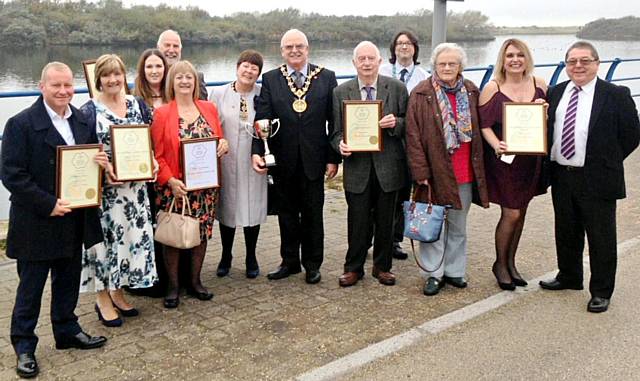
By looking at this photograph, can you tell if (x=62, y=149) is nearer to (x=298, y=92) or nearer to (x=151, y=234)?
(x=151, y=234)

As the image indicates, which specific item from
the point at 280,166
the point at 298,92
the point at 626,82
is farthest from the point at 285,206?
the point at 626,82

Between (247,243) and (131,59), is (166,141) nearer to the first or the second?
(131,59)

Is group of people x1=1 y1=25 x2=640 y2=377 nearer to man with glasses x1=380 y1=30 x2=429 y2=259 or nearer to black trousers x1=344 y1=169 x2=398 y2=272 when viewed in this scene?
black trousers x1=344 y1=169 x2=398 y2=272

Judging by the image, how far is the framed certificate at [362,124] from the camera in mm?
4883

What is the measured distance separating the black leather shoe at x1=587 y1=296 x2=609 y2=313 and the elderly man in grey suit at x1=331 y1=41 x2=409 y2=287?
4.67ft

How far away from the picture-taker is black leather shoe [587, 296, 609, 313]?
15.4ft

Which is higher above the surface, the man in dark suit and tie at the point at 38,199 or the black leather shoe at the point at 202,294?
the man in dark suit and tie at the point at 38,199

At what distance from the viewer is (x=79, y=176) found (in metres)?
3.82

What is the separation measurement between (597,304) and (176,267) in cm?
298

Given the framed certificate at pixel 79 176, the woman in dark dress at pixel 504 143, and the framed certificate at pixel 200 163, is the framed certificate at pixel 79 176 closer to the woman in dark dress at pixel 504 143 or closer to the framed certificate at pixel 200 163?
the framed certificate at pixel 200 163

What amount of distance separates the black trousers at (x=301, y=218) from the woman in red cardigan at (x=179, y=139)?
63 cm

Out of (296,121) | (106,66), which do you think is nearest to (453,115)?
(296,121)

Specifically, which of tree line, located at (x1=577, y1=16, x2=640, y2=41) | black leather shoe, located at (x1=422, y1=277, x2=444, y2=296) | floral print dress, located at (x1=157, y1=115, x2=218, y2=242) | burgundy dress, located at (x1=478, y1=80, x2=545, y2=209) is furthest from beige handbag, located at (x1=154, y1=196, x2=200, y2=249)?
tree line, located at (x1=577, y1=16, x2=640, y2=41)

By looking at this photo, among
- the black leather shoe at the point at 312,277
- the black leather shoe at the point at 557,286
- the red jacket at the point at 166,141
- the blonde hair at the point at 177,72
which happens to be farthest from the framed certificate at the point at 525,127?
the red jacket at the point at 166,141
